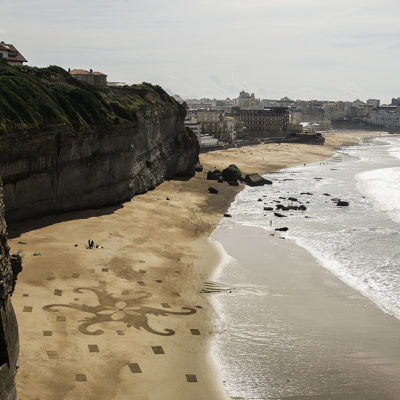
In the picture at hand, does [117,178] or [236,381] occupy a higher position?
[117,178]

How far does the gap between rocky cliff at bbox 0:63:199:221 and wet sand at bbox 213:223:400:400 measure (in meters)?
15.8

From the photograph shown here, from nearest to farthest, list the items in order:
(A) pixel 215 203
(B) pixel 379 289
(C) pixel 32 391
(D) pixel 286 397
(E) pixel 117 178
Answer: (C) pixel 32 391
(D) pixel 286 397
(B) pixel 379 289
(E) pixel 117 178
(A) pixel 215 203

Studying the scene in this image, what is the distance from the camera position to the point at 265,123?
552ft

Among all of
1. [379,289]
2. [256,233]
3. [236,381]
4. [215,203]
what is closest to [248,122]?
[215,203]

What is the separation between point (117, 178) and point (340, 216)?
21.7 metres

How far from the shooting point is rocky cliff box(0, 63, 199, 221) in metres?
34.0

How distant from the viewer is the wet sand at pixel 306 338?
58.1 ft

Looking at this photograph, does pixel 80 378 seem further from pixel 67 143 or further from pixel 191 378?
pixel 67 143

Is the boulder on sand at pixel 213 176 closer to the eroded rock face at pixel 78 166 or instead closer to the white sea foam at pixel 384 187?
the eroded rock face at pixel 78 166

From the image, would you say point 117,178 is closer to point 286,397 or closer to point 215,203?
point 215,203

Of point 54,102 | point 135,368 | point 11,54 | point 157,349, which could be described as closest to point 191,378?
point 135,368

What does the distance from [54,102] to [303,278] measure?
78.3 ft

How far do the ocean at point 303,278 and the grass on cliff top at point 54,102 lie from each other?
578 inches

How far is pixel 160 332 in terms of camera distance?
20953mm
